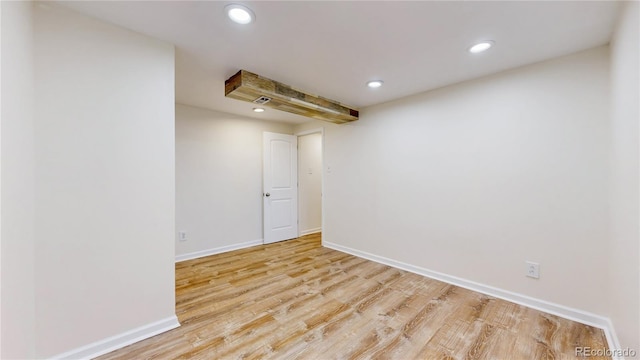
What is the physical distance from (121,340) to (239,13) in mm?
2371

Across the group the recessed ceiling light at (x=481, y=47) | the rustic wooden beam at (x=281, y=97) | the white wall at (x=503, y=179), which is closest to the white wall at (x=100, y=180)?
the rustic wooden beam at (x=281, y=97)

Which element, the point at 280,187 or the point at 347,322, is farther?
the point at 280,187

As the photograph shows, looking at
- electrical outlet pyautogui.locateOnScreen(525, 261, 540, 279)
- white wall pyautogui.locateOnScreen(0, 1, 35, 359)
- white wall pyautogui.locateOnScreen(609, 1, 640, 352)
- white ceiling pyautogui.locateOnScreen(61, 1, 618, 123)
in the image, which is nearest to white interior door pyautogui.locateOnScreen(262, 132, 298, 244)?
white ceiling pyautogui.locateOnScreen(61, 1, 618, 123)

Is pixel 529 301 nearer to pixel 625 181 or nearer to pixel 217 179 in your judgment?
pixel 625 181

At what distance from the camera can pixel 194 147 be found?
11.7 feet

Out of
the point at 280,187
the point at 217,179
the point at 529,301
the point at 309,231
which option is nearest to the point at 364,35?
the point at 529,301

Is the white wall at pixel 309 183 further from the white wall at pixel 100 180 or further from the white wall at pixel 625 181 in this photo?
the white wall at pixel 625 181

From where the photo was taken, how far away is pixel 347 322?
6.42 ft

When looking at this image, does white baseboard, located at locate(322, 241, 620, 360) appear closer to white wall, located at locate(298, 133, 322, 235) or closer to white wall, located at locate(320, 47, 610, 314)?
white wall, located at locate(320, 47, 610, 314)

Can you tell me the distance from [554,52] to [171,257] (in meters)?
3.55

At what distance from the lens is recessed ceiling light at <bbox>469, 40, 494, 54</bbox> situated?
186 cm

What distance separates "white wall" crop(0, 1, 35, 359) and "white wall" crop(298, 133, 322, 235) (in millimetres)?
3752

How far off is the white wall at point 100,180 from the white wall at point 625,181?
288 cm

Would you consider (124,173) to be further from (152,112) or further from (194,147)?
(194,147)
